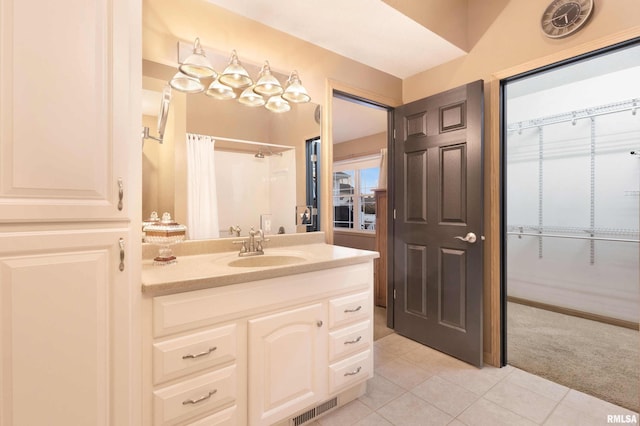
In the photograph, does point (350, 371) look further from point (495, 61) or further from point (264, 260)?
point (495, 61)

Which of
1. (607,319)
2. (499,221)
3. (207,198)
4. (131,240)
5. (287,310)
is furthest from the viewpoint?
(607,319)

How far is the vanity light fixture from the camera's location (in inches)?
64.6

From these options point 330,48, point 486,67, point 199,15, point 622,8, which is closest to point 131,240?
point 199,15

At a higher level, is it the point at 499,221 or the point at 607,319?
the point at 499,221

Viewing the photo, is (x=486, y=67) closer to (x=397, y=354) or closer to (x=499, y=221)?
(x=499, y=221)

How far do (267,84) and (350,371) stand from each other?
183 cm

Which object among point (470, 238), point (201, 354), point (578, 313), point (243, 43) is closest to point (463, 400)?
point (470, 238)

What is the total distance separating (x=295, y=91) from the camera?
1.97 metres

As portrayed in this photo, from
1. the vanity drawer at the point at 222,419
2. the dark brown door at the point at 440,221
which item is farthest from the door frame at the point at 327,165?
the vanity drawer at the point at 222,419

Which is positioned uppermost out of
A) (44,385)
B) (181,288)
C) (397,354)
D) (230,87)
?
(230,87)

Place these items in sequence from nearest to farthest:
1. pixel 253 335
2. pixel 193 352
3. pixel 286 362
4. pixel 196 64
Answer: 1. pixel 193 352
2. pixel 253 335
3. pixel 286 362
4. pixel 196 64

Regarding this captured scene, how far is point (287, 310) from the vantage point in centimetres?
144

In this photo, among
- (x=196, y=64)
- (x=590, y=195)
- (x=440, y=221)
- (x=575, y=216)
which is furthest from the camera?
(x=575, y=216)

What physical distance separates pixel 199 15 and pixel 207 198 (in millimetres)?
1080
